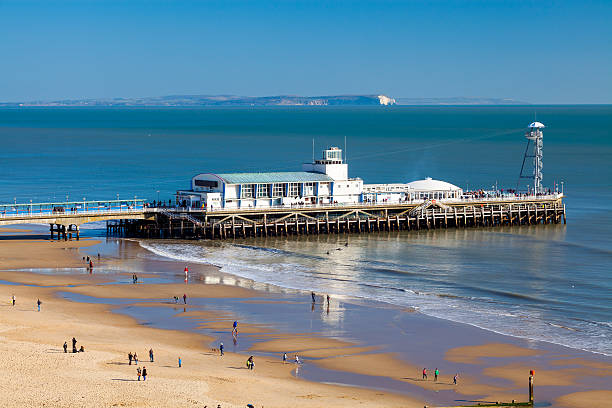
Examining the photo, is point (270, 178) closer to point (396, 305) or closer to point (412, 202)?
point (412, 202)

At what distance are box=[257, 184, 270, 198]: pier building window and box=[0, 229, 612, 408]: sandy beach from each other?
1017 inches

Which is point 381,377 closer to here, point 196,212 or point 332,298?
point 332,298

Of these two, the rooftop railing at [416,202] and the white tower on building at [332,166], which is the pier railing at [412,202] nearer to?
the rooftop railing at [416,202]

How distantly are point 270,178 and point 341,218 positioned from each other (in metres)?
7.83

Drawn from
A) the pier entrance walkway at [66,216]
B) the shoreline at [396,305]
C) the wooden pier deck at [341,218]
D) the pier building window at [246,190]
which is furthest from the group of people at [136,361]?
the pier building window at [246,190]

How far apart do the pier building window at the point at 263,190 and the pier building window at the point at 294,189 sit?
2310 mm

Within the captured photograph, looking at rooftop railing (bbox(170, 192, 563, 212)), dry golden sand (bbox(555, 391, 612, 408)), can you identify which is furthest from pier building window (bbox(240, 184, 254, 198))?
dry golden sand (bbox(555, 391, 612, 408))

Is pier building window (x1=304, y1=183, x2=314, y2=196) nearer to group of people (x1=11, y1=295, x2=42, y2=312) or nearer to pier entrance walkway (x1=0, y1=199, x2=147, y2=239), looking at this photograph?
pier entrance walkway (x1=0, y1=199, x2=147, y2=239)

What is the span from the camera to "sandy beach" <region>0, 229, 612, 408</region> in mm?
40125

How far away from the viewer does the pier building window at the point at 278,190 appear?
8738cm

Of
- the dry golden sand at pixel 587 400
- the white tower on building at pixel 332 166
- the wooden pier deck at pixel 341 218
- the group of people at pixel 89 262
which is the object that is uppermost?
the white tower on building at pixel 332 166

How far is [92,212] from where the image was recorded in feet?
269

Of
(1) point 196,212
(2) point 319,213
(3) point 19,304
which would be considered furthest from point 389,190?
(3) point 19,304

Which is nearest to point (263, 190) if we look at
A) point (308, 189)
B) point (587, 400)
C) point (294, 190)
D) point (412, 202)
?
point (294, 190)
